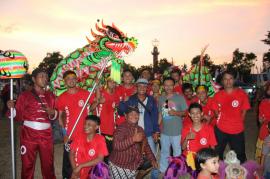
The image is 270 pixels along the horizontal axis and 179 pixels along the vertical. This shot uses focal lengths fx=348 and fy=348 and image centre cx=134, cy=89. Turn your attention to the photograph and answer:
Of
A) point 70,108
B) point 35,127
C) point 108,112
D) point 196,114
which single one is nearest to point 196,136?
point 196,114

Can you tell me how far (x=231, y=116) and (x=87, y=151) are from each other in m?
2.45

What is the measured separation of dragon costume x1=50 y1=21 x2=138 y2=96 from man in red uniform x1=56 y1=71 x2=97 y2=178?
0.62 m

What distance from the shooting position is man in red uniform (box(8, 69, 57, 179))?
504 cm

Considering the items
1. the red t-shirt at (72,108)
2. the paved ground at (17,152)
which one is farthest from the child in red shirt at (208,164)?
the paved ground at (17,152)

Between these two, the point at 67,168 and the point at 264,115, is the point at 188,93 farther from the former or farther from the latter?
the point at 67,168

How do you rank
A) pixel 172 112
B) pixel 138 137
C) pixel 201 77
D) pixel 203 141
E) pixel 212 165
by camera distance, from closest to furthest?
pixel 212 165
pixel 138 137
pixel 203 141
pixel 172 112
pixel 201 77

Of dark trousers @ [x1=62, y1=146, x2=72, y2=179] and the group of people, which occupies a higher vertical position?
the group of people

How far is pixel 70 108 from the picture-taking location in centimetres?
538

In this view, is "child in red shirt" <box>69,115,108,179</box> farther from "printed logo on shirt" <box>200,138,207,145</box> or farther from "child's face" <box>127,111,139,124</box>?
"printed logo on shirt" <box>200,138,207,145</box>

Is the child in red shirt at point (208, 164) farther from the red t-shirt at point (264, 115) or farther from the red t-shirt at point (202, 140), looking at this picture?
the red t-shirt at point (264, 115)

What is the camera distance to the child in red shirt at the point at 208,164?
390cm

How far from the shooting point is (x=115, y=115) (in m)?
6.24

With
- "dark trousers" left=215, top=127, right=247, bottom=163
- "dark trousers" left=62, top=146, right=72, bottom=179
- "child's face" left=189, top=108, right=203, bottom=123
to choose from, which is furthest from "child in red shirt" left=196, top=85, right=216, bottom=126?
"dark trousers" left=62, top=146, right=72, bottom=179

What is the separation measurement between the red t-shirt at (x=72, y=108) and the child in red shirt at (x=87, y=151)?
66cm
